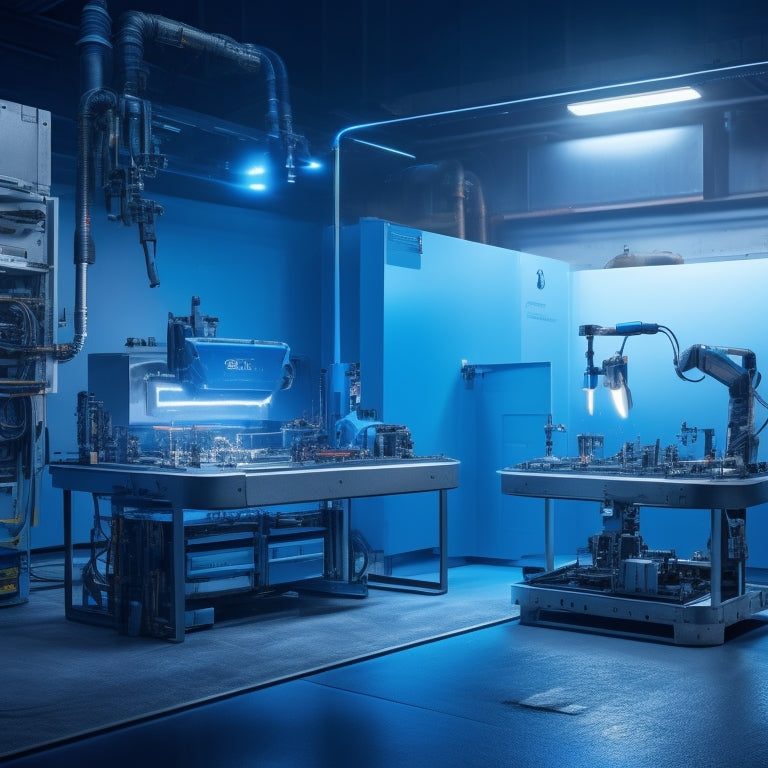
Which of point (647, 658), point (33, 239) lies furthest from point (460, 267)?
point (647, 658)

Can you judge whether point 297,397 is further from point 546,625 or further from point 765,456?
point 765,456

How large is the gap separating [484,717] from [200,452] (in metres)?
2.14

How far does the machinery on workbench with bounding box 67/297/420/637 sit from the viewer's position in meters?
5.12

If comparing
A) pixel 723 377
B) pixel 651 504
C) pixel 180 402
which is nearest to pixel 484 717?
pixel 651 504

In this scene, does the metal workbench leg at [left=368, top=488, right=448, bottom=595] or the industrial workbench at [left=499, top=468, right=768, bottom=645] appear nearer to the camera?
the industrial workbench at [left=499, top=468, right=768, bottom=645]

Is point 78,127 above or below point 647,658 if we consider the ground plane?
above

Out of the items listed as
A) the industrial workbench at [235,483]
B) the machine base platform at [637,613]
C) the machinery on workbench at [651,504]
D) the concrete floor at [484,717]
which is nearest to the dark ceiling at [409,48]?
the industrial workbench at [235,483]

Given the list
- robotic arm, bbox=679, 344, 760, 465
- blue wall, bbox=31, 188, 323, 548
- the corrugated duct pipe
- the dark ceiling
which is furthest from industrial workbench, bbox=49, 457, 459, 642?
the dark ceiling

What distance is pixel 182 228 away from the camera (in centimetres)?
854

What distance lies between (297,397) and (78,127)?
2.20 metres

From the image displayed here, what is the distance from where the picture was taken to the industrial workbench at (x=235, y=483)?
4598 mm

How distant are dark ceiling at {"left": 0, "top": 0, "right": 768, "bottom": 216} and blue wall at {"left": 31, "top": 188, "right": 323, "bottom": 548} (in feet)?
3.14

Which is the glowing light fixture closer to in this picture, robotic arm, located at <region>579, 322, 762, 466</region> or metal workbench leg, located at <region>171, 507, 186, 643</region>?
robotic arm, located at <region>579, 322, 762, 466</region>

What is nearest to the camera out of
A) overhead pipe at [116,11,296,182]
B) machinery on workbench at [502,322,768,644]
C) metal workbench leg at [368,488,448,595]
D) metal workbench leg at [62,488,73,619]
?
machinery on workbench at [502,322,768,644]
